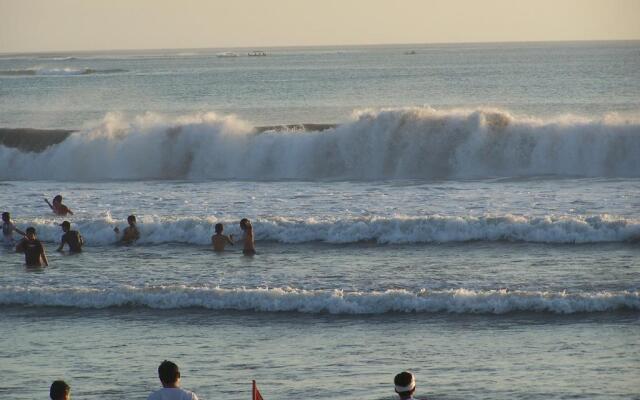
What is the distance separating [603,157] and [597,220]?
11984 mm

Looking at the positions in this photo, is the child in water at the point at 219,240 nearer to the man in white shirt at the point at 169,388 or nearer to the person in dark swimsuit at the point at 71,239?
the person in dark swimsuit at the point at 71,239

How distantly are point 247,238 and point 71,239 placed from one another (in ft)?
11.9

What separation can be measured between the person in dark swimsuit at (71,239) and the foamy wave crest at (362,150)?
513 inches

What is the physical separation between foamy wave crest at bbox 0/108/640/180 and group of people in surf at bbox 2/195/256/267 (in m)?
11.9

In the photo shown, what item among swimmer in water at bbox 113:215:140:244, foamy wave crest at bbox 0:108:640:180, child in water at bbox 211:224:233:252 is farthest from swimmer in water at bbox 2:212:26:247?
foamy wave crest at bbox 0:108:640:180

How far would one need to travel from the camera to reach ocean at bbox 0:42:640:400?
13047 mm

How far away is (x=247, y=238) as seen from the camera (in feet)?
68.3

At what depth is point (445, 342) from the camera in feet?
46.3

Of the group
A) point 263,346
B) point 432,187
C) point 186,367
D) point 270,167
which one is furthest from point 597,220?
point 270,167

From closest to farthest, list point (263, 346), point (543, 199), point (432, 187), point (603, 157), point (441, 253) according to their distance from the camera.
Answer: point (263, 346), point (441, 253), point (543, 199), point (432, 187), point (603, 157)

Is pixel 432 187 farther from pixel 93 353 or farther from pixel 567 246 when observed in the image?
pixel 93 353

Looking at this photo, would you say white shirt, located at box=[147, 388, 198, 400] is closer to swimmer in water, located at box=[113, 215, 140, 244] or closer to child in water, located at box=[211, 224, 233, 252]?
child in water, located at box=[211, 224, 233, 252]

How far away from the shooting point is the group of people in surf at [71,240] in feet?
66.0

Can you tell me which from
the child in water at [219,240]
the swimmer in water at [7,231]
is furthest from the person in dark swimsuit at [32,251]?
the child in water at [219,240]
